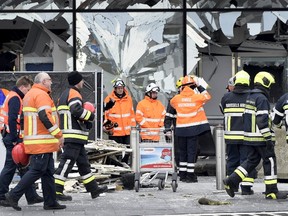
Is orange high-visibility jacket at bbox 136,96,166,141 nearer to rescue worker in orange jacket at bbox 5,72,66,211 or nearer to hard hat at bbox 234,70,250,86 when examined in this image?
hard hat at bbox 234,70,250,86

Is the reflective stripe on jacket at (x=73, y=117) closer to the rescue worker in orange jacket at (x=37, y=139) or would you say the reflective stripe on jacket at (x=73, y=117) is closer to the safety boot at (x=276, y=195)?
the rescue worker in orange jacket at (x=37, y=139)

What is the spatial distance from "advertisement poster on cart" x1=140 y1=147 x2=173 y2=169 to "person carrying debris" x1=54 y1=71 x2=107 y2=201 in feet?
5.25

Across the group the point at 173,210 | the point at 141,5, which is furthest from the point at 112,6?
the point at 173,210

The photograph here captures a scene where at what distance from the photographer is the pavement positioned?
12.9 meters

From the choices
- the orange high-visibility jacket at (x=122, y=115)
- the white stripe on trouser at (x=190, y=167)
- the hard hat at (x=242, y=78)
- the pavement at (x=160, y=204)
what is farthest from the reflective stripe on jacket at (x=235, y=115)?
the orange high-visibility jacket at (x=122, y=115)

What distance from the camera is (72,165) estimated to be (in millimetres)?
13875

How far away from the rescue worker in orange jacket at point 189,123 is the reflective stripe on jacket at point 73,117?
3444mm

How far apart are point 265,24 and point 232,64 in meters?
1.23

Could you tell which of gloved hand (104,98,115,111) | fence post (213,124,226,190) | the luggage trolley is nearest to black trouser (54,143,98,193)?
the luggage trolley

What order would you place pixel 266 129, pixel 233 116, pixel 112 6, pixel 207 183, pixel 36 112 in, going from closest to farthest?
pixel 36 112 → pixel 266 129 → pixel 233 116 → pixel 207 183 → pixel 112 6

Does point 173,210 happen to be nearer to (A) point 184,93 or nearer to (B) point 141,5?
(A) point 184,93

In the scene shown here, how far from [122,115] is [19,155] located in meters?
5.52

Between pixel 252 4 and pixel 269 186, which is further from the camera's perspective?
pixel 252 4

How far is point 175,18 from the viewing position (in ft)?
67.2
